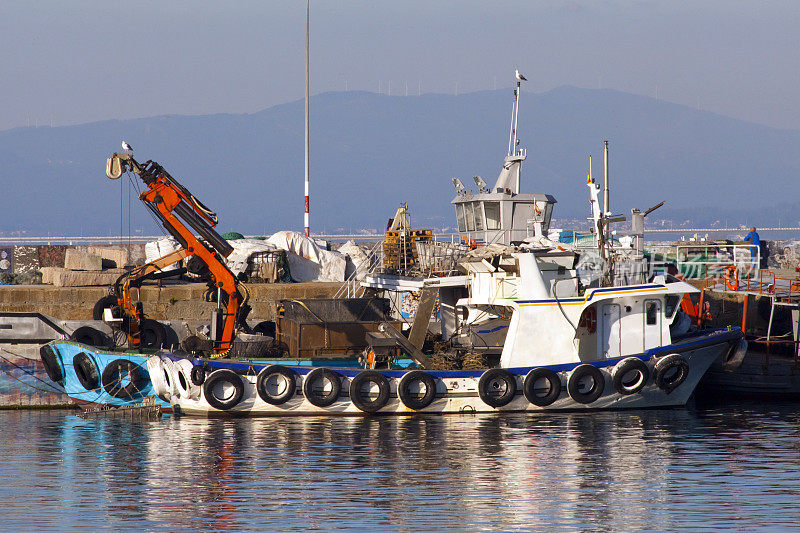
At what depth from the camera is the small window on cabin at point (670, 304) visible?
21.6 meters

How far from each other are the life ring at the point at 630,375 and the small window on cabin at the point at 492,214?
6.86 m

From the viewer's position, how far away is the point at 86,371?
23.2 metres

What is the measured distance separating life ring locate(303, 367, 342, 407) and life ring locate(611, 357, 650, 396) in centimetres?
575

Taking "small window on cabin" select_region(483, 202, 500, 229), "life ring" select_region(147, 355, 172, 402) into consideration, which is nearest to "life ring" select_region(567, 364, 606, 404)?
"small window on cabin" select_region(483, 202, 500, 229)

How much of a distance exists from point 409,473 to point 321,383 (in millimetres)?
5336

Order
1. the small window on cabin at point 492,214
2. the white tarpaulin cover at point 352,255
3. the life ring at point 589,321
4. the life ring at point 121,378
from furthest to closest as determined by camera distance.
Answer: the white tarpaulin cover at point 352,255 < the small window on cabin at point 492,214 < the life ring at point 121,378 < the life ring at point 589,321

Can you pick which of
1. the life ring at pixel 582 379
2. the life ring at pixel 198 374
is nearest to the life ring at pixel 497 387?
the life ring at pixel 582 379

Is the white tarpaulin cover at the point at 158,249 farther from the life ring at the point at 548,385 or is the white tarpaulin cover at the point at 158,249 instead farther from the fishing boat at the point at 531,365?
the life ring at the point at 548,385

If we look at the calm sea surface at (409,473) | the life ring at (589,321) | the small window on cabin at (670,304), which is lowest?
the calm sea surface at (409,473)

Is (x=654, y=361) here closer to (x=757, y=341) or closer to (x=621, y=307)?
(x=621, y=307)

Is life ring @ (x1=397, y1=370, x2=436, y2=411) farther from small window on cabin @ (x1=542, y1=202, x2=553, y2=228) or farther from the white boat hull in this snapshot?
small window on cabin @ (x1=542, y1=202, x2=553, y2=228)

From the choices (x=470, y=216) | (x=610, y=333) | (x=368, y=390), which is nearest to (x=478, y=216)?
(x=470, y=216)

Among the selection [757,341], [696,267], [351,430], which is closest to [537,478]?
[351,430]

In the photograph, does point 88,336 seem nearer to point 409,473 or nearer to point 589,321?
point 409,473
